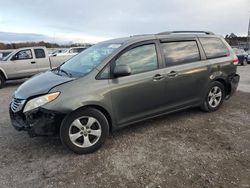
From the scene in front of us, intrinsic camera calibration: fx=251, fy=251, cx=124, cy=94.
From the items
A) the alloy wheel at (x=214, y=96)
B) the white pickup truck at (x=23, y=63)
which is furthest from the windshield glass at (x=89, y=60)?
the white pickup truck at (x=23, y=63)

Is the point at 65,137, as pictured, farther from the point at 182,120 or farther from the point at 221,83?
the point at 221,83

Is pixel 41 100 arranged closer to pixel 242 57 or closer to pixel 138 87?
pixel 138 87

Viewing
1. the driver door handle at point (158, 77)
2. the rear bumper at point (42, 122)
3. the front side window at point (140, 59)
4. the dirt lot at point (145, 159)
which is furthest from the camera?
the driver door handle at point (158, 77)

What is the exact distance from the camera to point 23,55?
36.0 feet

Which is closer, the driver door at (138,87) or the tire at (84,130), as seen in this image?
the tire at (84,130)

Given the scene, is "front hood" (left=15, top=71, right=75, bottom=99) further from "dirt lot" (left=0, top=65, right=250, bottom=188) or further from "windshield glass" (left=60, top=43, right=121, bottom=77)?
"dirt lot" (left=0, top=65, right=250, bottom=188)

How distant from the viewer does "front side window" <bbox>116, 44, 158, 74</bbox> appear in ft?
13.5

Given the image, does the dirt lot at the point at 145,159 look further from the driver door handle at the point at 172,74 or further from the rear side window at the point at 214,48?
the rear side window at the point at 214,48

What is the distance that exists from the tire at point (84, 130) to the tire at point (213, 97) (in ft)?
8.28

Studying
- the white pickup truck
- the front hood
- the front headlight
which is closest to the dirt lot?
the front headlight

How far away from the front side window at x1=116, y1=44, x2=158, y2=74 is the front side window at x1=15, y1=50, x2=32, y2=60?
8.15 m

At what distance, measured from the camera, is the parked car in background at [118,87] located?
3551 mm

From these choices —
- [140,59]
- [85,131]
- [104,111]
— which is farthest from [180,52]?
[85,131]

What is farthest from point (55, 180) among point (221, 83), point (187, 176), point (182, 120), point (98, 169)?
point (221, 83)
